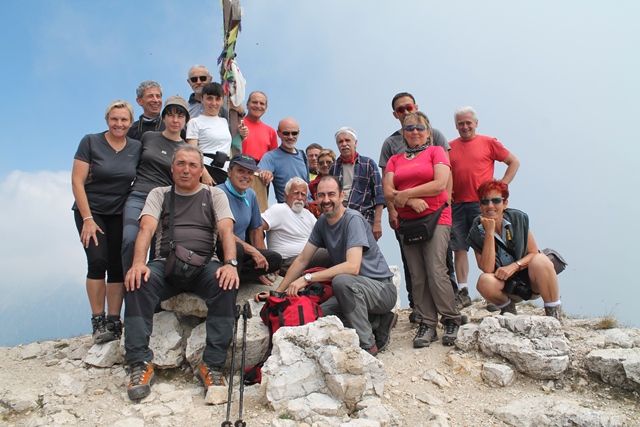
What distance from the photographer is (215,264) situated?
5.45m

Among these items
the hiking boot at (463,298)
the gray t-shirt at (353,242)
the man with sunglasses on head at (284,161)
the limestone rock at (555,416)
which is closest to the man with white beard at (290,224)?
the man with sunglasses on head at (284,161)

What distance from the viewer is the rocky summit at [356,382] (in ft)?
14.8

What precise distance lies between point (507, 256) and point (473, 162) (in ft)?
6.31

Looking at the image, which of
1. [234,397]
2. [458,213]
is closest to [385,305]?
[234,397]

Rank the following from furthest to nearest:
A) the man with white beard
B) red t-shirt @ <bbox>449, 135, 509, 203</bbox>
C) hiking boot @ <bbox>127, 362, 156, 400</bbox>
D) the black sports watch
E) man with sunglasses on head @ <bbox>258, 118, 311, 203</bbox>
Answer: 1. man with sunglasses on head @ <bbox>258, 118, 311, 203</bbox>
2. red t-shirt @ <bbox>449, 135, 509, 203</bbox>
3. the man with white beard
4. the black sports watch
5. hiking boot @ <bbox>127, 362, 156, 400</bbox>

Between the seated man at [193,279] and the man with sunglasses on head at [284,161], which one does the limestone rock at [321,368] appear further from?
the man with sunglasses on head at [284,161]

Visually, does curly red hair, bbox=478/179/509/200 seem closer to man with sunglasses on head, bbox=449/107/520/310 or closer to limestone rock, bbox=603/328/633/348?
man with sunglasses on head, bbox=449/107/520/310

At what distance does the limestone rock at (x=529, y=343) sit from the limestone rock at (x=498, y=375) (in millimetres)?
201

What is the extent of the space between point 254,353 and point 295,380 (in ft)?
3.43

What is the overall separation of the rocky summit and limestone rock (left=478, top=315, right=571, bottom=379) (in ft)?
0.04

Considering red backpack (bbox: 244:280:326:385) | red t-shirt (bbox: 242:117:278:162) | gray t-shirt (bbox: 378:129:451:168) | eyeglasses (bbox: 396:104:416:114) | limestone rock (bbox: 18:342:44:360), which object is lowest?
limestone rock (bbox: 18:342:44:360)

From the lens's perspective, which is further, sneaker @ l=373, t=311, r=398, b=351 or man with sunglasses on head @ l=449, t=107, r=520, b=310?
man with sunglasses on head @ l=449, t=107, r=520, b=310

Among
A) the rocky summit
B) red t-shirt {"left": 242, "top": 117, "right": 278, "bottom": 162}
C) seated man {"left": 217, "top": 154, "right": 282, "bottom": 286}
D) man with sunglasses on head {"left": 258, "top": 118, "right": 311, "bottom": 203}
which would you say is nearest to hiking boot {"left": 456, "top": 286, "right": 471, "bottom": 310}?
the rocky summit

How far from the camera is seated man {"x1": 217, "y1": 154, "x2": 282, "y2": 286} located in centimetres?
619
